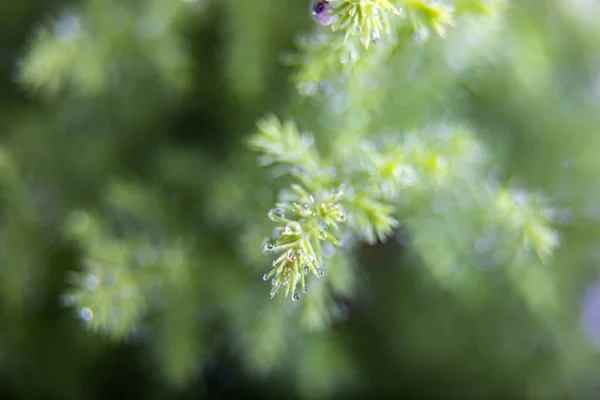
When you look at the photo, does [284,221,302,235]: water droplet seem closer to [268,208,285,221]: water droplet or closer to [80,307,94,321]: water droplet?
[268,208,285,221]: water droplet

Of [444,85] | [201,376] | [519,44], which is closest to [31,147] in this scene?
[201,376]

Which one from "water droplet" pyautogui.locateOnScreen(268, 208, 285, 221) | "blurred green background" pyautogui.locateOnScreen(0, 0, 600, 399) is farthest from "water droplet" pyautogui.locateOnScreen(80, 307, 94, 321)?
"water droplet" pyautogui.locateOnScreen(268, 208, 285, 221)

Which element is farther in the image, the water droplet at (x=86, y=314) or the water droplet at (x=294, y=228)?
the water droplet at (x=86, y=314)

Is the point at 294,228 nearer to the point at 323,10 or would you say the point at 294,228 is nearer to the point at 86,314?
the point at 323,10

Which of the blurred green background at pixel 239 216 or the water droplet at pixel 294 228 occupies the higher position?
the blurred green background at pixel 239 216

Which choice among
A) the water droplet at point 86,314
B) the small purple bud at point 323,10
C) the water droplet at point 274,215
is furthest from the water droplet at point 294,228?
the water droplet at point 86,314

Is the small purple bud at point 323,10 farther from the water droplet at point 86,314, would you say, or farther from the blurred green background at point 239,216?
the water droplet at point 86,314

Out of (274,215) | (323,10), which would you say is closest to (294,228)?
(274,215)

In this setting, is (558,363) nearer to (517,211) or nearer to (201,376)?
(517,211)

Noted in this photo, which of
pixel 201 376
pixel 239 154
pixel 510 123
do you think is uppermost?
pixel 510 123
